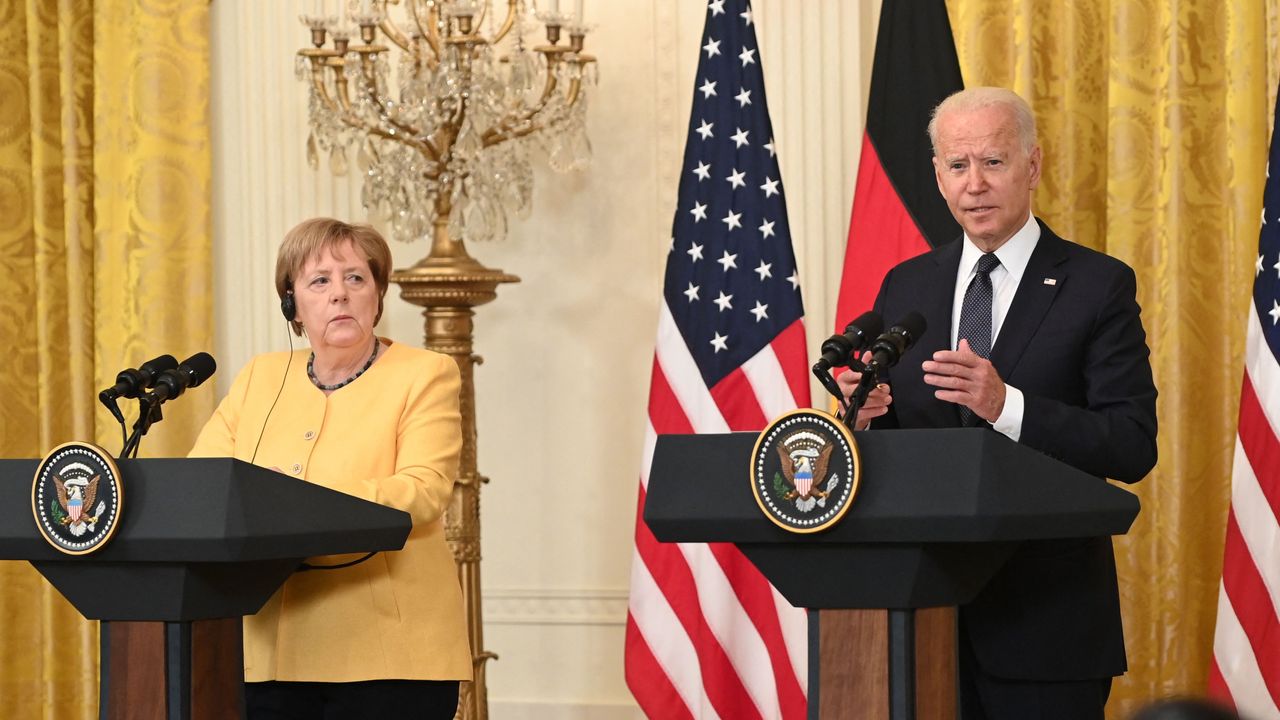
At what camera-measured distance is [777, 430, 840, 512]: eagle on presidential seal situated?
2.05 m

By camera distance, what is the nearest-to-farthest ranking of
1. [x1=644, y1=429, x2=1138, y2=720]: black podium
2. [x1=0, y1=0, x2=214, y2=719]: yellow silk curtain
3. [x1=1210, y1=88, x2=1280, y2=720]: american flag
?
[x1=644, y1=429, x2=1138, y2=720]: black podium < [x1=1210, y1=88, x2=1280, y2=720]: american flag < [x1=0, y1=0, x2=214, y2=719]: yellow silk curtain

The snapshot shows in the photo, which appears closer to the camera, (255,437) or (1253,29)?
(255,437)

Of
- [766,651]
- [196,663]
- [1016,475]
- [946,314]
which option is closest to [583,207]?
[766,651]

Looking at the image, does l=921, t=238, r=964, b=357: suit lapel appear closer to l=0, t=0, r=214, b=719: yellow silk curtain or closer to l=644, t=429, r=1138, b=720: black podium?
l=644, t=429, r=1138, b=720: black podium

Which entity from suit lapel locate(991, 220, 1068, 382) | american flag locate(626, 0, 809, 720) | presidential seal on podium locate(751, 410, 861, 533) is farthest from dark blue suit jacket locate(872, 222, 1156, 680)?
american flag locate(626, 0, 809, 720)

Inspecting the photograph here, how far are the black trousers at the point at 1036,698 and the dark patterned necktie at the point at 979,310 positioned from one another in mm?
445

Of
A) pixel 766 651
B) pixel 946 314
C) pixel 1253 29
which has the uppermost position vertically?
pixel 1253 29

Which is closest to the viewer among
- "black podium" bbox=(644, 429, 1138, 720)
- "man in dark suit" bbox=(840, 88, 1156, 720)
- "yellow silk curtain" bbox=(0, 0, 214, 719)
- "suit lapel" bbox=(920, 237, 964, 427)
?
"black podium" bbox=(644, 429, 1138, 720)

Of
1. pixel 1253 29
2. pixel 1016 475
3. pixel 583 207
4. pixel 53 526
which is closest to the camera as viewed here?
pixel 1016 475

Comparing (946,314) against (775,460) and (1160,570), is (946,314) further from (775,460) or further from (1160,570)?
(1160,570)

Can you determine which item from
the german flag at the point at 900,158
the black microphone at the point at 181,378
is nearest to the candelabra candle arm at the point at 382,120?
the german flag at the point at 900,158

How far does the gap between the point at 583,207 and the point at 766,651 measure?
1670mm

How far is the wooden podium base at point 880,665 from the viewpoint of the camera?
2133 millimetres

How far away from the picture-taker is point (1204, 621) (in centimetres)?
425
